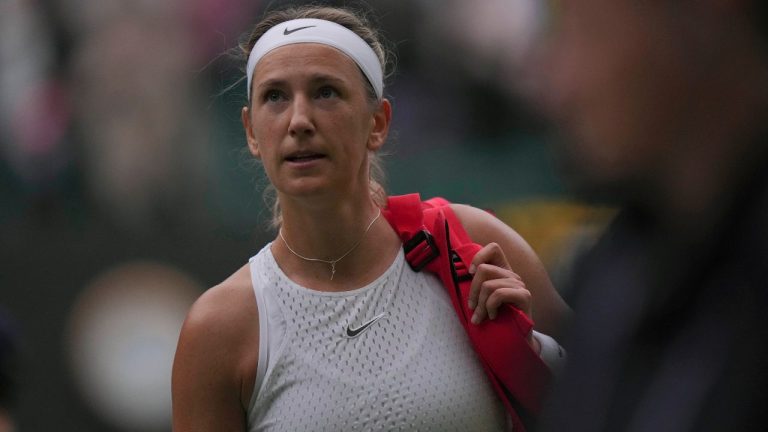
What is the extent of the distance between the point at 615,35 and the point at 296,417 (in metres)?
1.63

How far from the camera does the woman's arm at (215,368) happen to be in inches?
109

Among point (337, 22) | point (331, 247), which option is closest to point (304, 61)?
point (337, 22)

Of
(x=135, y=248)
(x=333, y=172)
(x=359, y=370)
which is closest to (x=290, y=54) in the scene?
(x=333, y=172)

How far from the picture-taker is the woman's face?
9.52 feet

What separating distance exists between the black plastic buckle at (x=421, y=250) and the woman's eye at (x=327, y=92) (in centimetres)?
43

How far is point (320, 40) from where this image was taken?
3.02m

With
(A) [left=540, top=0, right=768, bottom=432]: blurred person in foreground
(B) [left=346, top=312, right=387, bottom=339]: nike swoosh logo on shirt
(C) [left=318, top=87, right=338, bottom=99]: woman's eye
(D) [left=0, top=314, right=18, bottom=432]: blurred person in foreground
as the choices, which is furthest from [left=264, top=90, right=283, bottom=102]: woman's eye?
(D) [left=0, top=314, right=18, bottom=432]: blurred person in foreground

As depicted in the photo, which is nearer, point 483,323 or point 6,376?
point 483,323

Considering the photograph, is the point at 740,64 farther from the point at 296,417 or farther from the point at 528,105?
the point at 528,105

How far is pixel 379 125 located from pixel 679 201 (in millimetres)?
1898

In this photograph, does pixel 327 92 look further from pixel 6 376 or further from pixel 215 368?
pixel 6 376

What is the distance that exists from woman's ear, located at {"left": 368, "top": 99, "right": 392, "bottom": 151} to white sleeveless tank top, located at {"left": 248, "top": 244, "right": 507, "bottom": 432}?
428 mm

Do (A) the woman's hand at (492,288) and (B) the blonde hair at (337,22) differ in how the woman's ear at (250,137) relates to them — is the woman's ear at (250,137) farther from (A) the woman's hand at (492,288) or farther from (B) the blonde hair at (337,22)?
(A) the woman's hand at (492,288)

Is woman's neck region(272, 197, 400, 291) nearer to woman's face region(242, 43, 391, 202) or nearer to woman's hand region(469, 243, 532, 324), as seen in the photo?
woman's face region(242, 43, 391, 202)
